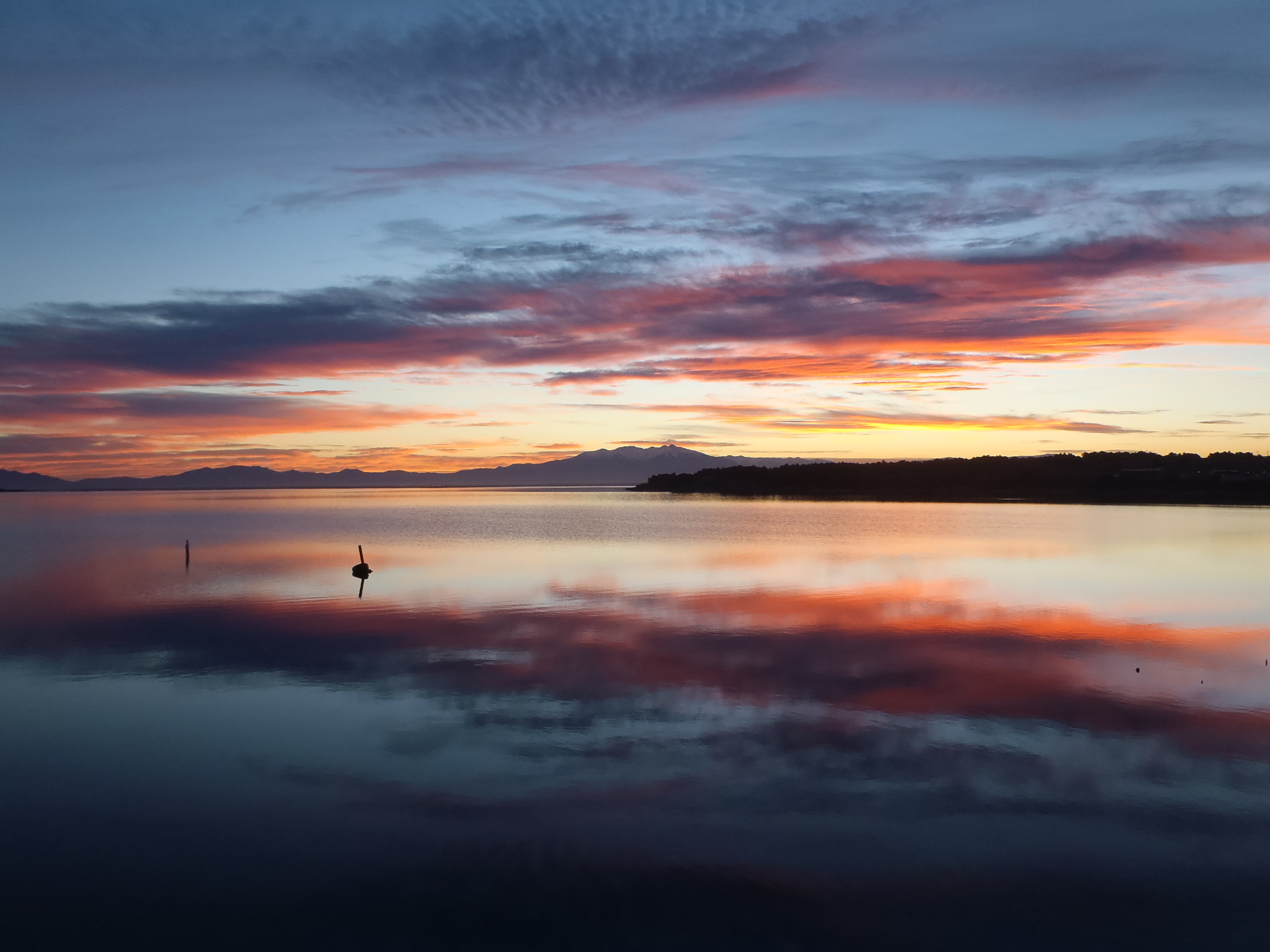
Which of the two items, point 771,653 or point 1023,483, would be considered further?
point 1023,483

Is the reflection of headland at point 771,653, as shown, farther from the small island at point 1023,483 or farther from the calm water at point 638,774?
the small island at point 1023,483

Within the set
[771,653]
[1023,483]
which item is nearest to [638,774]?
[771,653]

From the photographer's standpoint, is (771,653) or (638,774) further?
(771,653)

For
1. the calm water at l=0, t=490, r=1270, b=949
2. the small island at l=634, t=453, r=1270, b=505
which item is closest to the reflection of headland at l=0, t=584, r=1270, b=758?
the calm water at l=0, t=490, r=1270, b=949

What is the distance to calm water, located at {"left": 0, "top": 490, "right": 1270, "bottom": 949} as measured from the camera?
7.00 meters

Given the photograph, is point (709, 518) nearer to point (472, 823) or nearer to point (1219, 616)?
point (1219, 616)

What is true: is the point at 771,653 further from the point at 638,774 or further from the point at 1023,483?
the point at 1023,483

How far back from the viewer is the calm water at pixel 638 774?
7000 mm

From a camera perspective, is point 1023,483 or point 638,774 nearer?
point 638,774

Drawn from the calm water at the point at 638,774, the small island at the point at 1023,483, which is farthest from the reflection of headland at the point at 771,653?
the small island at the point at 1023,483

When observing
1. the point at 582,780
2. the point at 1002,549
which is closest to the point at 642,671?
the point at 582,780

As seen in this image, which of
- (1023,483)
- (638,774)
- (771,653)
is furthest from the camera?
(1023,483)

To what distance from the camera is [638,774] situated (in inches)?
390

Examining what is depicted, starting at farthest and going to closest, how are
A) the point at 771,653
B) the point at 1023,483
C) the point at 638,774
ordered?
the point at 1023,483
the point at 771,653
the point at 638,774
